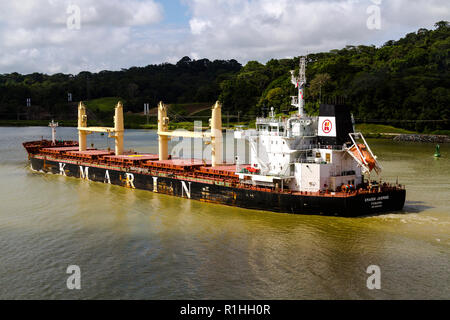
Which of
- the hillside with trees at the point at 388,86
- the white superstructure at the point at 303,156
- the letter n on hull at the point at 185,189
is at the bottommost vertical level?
the letter n on hull at the point at 185,189

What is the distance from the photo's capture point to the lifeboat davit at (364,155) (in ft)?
76.8

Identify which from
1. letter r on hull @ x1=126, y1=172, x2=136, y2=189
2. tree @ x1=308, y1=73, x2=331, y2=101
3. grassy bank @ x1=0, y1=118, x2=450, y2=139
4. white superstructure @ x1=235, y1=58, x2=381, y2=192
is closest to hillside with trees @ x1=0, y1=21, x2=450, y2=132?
tree @ x1=308, y1=73, x2=331, y2=101

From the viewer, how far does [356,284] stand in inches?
619

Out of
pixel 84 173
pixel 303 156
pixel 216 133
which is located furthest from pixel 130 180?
pixel 303 156

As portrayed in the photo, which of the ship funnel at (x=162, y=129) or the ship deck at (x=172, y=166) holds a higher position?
the ship funnel at (x=162, y=129)

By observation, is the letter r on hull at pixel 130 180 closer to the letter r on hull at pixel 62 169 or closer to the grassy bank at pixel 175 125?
the letter r on hull at pixel 62 169

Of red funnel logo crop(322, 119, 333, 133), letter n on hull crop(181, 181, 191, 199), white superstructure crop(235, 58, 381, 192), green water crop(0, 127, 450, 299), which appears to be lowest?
green water crop(0, 127, 450, 299)

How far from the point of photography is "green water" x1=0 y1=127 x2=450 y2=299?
15.5 m

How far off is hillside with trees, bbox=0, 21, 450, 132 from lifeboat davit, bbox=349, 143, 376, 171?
2658 centimetres

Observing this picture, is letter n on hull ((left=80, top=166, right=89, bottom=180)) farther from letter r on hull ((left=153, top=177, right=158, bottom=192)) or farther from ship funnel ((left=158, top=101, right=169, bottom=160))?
letter r on hull ((left=153, top=177, right=158, bottom=192))

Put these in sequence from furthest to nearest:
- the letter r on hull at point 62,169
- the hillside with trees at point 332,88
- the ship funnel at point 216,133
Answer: the hillside with trees at point 332,88 → the letter r on hull at point 62,169 → the ship funnel at point 216,133

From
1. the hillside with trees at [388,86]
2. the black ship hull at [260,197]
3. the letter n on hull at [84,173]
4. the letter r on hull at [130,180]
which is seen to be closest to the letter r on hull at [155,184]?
the black ship hull at [260,197]
